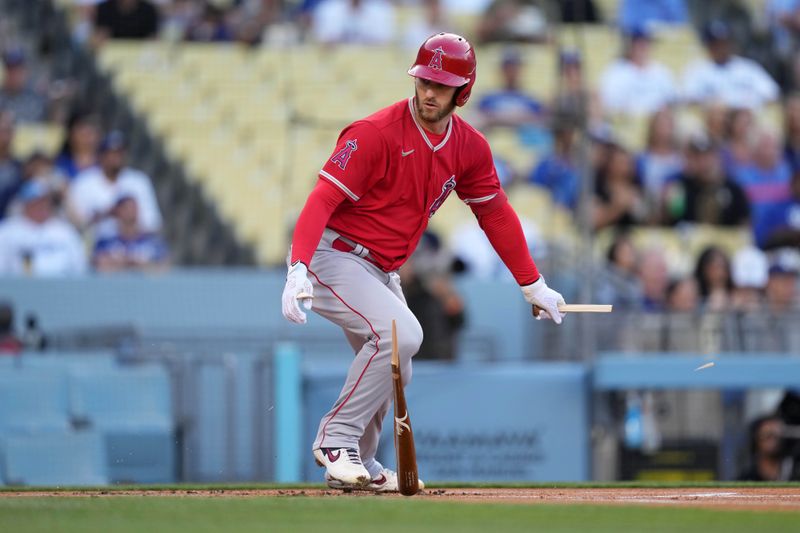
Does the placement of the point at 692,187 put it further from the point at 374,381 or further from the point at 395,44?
the point at 374,381

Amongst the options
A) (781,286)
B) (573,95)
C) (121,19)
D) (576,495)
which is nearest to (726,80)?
(573,95)

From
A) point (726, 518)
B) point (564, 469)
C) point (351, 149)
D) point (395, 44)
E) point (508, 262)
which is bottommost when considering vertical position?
point (564, 469)

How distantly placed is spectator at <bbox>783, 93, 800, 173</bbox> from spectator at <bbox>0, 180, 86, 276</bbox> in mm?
7157

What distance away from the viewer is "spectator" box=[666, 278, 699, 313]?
11859 mm

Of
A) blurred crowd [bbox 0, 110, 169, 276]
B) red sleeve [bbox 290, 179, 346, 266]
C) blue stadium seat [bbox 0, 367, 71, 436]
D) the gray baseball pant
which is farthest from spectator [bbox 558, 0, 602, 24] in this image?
red sleeve [bbox 290, 179, 346, 266]

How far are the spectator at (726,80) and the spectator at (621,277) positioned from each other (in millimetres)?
2907

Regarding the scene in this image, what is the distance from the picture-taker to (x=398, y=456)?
6484 mm

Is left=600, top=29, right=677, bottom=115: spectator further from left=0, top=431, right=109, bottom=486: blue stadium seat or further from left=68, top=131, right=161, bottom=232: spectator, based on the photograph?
left=0, top=431, right=109, bottom=486: blue stadium seat

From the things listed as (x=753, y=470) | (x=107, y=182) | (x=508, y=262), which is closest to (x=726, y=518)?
(x=508, y=262)

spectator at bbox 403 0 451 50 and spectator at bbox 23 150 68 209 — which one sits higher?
spectator at bbox 403 0 451 50

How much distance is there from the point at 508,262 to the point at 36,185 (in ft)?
20.7

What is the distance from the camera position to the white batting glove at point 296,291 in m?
6.22

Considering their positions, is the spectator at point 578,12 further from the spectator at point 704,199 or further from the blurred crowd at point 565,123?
the spectator at point 704,199

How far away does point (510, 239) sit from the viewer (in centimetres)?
708
